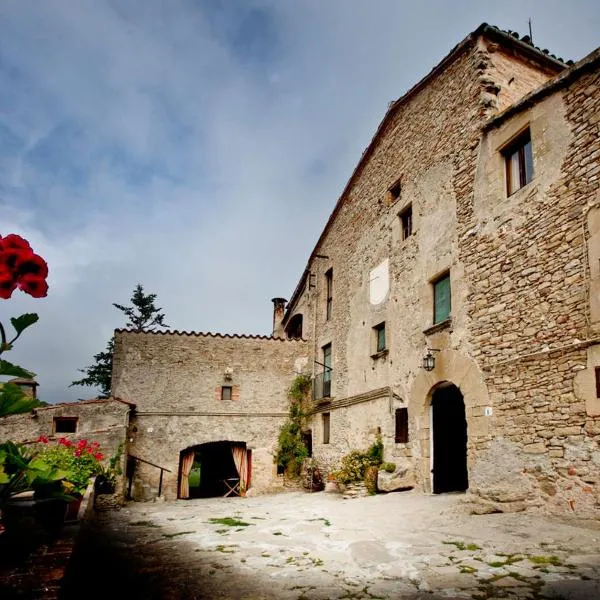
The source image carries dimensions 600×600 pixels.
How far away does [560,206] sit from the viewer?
7219 mm

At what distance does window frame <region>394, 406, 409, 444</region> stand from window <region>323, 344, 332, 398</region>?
4420 mm

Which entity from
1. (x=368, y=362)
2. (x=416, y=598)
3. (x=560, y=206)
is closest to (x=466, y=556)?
(x=416, y=598)

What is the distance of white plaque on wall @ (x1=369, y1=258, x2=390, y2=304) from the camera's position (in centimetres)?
1253

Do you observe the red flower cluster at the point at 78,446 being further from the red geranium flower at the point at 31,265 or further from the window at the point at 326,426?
the window at the point at 326,426

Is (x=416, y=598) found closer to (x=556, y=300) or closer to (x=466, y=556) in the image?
(x=466, y=556)

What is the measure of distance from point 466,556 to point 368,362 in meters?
8.11

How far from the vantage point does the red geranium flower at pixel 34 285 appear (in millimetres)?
2018

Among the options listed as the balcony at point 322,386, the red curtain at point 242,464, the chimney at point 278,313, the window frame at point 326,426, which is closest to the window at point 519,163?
the balcony at point 322,386

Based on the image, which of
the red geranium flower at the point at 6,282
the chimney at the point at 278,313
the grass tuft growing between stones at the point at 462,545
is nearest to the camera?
the red geranium flower at the point at 6,282

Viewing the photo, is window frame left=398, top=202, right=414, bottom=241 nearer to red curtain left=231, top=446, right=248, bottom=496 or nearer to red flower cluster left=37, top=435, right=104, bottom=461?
red flower cluster left=37, top=435, right=104, bottom=461

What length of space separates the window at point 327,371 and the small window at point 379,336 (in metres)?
3.17

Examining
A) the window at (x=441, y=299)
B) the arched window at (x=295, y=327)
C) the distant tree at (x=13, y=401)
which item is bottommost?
the distant tree at (x=13, y=401)

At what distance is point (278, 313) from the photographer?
23875mm

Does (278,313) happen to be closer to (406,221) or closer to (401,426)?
(406,221)
